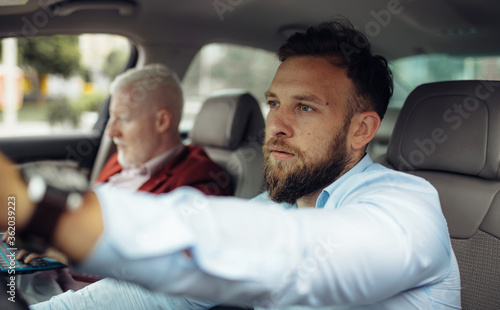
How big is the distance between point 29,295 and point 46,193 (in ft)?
4.97

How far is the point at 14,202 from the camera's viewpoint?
1.62 feet

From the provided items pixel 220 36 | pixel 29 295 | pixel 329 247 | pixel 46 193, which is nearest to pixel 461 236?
pixel 329 247

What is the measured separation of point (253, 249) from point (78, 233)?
20 cm

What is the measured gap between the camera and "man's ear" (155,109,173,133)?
266 centimetres

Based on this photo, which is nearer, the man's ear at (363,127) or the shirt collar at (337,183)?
the shirt collar at (337,183)

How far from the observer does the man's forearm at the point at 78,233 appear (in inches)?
19.7

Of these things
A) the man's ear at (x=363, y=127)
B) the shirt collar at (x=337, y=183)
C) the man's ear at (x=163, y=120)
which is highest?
the man's ear at (x=363, y=127)

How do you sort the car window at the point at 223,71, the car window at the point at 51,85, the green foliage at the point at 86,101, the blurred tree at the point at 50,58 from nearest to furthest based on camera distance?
the car window at the point at 223,71, the car window at the point at 51,85, the green foliage at the point at 86,101, the blurred tree at the point at 50,58

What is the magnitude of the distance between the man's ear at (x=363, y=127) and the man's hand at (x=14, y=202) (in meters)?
1.11

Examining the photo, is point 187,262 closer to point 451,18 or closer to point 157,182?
point 157,182

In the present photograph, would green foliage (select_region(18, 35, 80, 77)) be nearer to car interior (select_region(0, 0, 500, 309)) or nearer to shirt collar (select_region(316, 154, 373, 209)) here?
car interior (select_region(0, 0, 500, 309))

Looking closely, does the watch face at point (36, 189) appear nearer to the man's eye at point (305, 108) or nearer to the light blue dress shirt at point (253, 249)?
the light blue dress shirt at point (253, 249)

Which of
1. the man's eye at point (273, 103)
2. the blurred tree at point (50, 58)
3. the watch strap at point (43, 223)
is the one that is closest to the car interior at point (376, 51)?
the man's eye at point (273, 103)

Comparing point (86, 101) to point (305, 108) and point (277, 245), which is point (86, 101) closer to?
point (305, 108)
